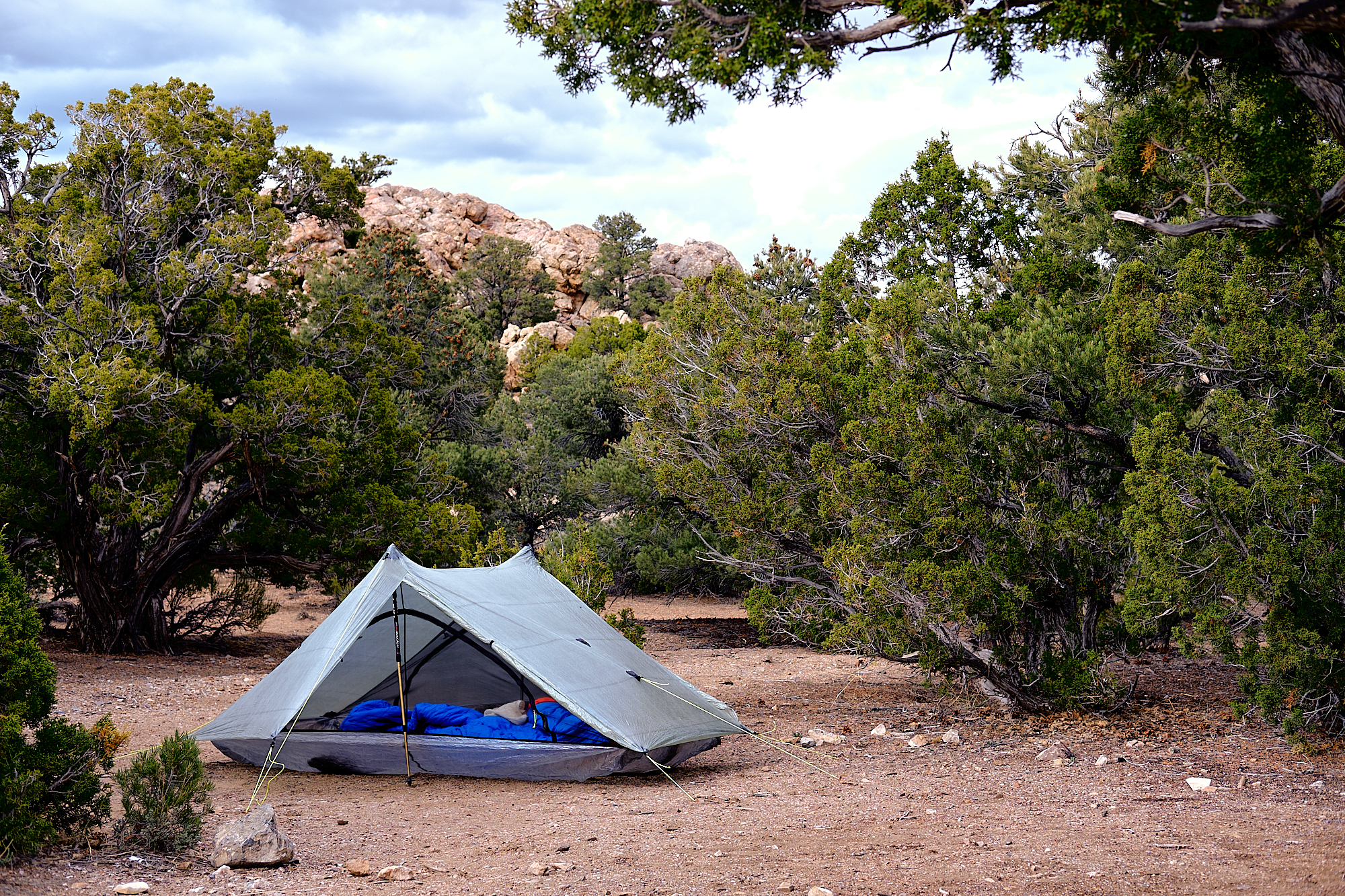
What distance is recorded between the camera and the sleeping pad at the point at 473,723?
7.58m

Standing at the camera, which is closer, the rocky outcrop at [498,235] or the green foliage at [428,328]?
the green foliage at [428,328]

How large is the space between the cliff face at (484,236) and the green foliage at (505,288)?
10.7 ft

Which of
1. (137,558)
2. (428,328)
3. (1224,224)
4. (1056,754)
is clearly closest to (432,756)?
(1056,754)

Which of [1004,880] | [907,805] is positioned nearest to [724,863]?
[1004,880]

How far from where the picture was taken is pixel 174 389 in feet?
40.1

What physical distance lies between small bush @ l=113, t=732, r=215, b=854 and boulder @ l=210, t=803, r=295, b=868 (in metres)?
0.18

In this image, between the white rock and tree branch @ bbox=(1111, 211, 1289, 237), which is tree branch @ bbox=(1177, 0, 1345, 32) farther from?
the white rock

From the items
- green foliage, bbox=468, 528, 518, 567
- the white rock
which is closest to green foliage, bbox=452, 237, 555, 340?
green foliage, bbox=468, 528, 518, 567

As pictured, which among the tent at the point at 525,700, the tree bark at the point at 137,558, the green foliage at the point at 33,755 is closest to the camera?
the green foliage at the point at 33,755

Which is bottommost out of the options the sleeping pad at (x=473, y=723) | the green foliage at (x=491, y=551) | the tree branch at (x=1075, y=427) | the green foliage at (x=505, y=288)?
the sleeping pad at (x=473, y=723)

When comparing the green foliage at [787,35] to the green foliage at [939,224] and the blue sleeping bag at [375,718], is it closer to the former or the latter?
the blue sleeping bag at [375,718]

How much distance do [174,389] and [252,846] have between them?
8628mm

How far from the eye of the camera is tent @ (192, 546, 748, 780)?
714 cm

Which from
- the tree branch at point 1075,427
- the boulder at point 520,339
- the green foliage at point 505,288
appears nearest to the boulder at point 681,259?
the green foliage at point 505,288
